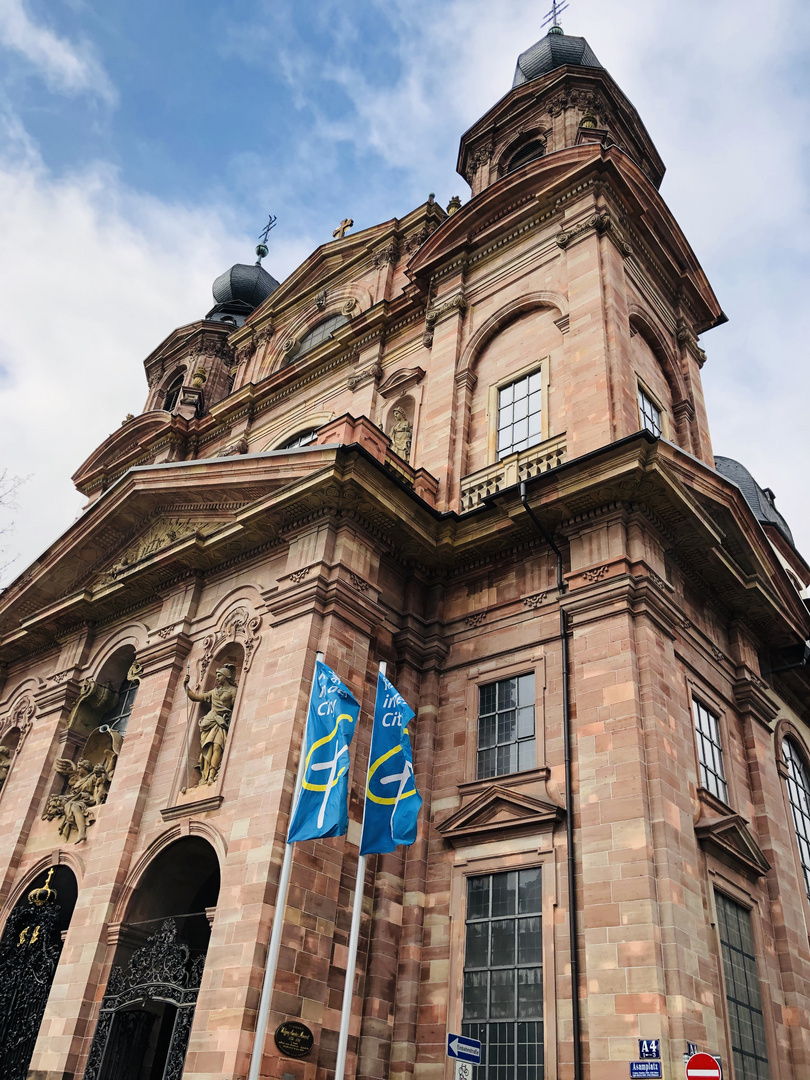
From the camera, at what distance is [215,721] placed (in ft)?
49.5

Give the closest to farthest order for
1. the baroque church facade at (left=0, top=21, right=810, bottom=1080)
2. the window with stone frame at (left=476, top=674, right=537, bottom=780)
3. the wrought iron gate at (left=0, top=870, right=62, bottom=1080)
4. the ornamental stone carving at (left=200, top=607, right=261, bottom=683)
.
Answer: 1. the baroque church facade at (left=0, top=21, right=810, bottom=1080)
2. the window with stone frame at (left=476, top=674, right=537, bottom=780)
3. the wrought iron gate at (left=0, top=870, right=62, bottom=1080)
4. the ornamental stone carving at (left=200, top=607, right=261, bottom=683)

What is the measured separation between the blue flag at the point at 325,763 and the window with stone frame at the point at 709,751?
587 centimetres

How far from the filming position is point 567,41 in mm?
27516

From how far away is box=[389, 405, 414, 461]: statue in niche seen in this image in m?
20.7

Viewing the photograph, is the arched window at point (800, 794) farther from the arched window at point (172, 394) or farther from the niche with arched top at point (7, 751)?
the arched window at point (172, 394)

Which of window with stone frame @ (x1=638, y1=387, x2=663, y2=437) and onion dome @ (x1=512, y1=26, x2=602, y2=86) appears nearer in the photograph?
window with stone frame @ (x1=638, y1=387, x2=663, y2=437)

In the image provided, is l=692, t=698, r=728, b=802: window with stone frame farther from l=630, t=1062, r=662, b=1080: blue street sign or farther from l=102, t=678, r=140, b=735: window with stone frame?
l=102, t=678, r=140, b=735: window with stone frame

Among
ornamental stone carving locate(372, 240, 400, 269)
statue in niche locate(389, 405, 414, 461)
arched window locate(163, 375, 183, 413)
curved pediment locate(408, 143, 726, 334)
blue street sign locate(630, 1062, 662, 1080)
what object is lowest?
blue street sign locate(630, 1062, 662, 1080)

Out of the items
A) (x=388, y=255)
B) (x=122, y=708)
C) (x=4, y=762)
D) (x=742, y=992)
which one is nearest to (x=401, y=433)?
(x=388, y=255)

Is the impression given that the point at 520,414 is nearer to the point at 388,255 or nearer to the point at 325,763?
the point at 325,763

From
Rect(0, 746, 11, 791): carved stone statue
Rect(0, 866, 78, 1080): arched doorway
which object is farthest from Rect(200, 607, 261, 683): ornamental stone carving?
Rect(0, 746, 11, 791): carved stone statue

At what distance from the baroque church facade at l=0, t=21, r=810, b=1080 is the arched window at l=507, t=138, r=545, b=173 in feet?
7.88

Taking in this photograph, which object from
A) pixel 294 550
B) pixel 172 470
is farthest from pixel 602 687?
pixel 172 470

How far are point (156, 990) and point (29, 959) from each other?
4.30m
